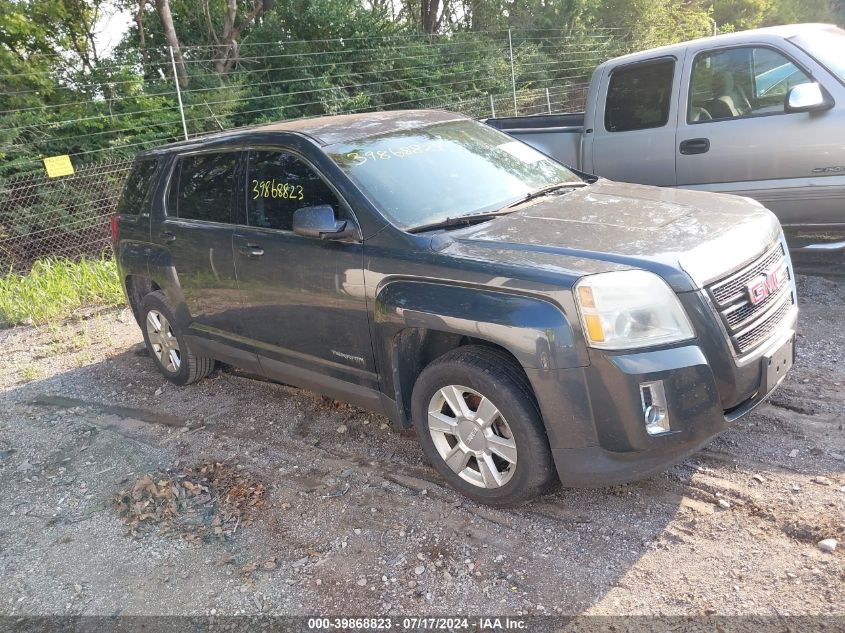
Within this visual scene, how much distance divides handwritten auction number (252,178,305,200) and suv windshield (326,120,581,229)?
31 centimetres

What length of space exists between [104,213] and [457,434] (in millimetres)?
8205

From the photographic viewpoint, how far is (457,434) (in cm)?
352

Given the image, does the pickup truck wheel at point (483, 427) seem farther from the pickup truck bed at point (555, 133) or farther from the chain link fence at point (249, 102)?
the chain link fence at point (249, 102)

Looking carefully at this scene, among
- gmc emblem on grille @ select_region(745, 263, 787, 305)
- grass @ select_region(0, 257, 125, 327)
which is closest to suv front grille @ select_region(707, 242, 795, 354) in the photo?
gmc emblem on grille @ select_region(745, 263, 787, 305)

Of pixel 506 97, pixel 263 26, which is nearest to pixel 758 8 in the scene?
pixel 506 97

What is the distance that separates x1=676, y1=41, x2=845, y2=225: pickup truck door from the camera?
18.1 feet

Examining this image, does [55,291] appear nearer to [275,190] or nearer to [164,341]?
[164,341]

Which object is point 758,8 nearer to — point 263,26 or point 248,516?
point 263,26

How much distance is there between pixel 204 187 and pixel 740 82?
424 centimetres

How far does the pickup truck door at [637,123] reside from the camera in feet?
20.4

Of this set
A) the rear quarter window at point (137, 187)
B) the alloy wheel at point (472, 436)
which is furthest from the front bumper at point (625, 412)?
the rear quarter window at point (137, 187)

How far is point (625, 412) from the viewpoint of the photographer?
297 cm

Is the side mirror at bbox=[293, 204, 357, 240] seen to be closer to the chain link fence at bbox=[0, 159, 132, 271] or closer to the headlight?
the headlight

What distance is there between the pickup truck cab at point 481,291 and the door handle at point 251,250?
0.04 feet
